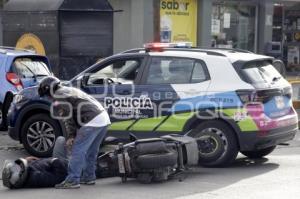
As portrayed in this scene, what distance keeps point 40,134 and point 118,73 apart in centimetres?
152

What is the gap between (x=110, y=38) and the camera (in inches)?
658

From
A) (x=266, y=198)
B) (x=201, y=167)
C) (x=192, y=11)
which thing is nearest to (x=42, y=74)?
(x=201, y=167)

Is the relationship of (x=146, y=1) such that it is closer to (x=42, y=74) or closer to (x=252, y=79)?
(x=42, y=74)

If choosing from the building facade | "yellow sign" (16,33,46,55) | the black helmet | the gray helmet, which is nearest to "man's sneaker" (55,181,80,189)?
the gray helmet

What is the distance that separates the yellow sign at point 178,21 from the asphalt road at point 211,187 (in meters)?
11.8

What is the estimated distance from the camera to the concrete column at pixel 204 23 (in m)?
21.3

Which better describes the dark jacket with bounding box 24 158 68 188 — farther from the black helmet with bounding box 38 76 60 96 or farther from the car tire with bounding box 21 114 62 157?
the car tire with bounding box 21 114 62 157

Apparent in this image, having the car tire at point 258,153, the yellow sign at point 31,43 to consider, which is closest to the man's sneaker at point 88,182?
the car tire at point 258,153

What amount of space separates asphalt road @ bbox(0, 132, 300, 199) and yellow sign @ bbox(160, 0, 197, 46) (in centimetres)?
1184

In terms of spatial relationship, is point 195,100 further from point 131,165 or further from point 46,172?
point 46,172

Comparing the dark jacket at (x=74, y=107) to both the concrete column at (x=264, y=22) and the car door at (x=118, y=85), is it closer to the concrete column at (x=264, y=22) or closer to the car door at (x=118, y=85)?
the car door at (x=118, y=85)

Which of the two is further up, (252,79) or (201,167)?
(252,79)

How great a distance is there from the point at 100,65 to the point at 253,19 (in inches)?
584

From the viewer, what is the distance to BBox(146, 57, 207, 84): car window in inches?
360
